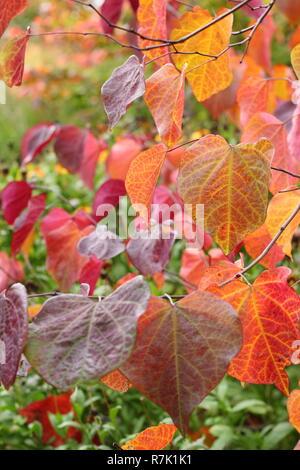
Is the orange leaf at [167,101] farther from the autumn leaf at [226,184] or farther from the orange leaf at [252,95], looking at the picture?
the orange leaf at [252,95]

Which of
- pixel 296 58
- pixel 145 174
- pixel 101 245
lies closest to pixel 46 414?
pixel 101 245

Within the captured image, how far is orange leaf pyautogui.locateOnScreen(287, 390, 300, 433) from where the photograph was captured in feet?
2.38

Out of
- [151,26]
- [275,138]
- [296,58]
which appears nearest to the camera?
[296,58]

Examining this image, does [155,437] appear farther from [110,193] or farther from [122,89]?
[110,193]

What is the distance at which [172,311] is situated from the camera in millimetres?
566

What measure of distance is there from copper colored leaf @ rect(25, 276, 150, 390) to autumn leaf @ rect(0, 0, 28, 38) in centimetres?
40

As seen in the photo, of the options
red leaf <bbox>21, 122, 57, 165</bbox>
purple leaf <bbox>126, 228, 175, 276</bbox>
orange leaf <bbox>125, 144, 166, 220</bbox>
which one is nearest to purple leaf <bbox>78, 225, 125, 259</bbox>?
purple leaf <bbox>126, 228, 175, 276</bbox>

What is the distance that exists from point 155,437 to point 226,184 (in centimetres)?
36

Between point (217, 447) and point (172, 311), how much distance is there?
0.77m

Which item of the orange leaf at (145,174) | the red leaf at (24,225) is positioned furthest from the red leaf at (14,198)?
the orange leaf at (145,174)

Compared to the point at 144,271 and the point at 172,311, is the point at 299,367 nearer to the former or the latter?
the point at 144,271

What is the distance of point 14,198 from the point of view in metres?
1.34

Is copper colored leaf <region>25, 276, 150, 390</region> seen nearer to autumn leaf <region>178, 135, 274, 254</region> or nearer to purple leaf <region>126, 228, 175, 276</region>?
autumn leaf <region>178, 135, 274, 254</region>
